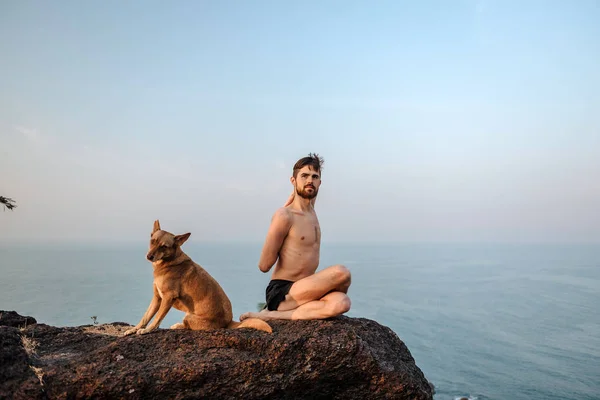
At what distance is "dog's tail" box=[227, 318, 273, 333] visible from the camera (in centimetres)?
558

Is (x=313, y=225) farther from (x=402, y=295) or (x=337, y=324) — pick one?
(x=402, y=295)

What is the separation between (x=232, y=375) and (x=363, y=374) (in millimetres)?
1406

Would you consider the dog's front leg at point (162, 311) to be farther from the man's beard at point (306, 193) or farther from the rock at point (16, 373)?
the man's beard at point (306, 193)

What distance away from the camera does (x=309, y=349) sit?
5.27 metres

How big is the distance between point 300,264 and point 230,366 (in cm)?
159

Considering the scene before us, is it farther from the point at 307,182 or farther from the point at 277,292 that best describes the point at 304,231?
the point at 277,292

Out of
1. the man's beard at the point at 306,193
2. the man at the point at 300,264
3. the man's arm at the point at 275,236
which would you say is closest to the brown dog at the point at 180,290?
the man at the point at 300,264

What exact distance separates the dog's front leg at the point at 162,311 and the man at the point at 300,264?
39.7 inches

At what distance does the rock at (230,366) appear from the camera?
476 cm

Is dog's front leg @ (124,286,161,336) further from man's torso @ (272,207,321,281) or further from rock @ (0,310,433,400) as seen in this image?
man's torso @ (272,207,321,281)

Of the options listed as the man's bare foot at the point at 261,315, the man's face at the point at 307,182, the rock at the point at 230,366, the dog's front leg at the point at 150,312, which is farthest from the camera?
the man's face at the point at 307,182

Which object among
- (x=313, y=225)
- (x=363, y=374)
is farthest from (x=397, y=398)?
(x=313, y=225)

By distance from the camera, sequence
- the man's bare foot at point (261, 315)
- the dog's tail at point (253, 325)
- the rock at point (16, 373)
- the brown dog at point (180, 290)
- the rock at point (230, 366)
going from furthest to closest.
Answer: the man's bare foot at point (261, 315) → the dog's tail at point (253, 325) → the brown dog at point (180, 290) → the rock at point (230, 366) → the rock at point (16, 373)

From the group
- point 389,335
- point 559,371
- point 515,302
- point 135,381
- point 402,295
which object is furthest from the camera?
point 402,295
